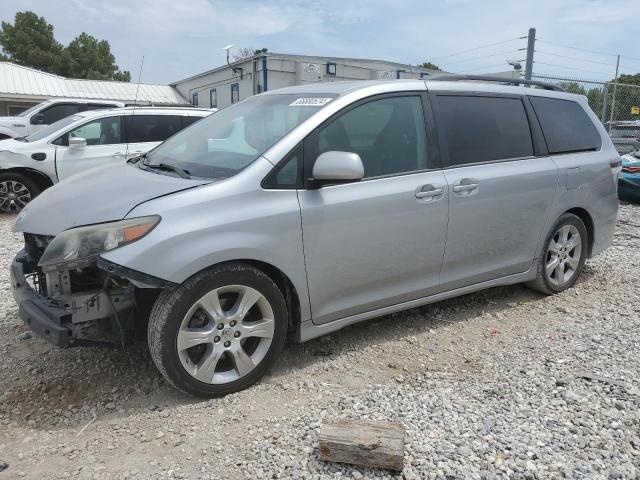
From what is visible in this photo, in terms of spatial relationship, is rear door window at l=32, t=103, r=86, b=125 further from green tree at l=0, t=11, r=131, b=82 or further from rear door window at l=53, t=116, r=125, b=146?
green tree at l=0, t=11, r=131, b=82

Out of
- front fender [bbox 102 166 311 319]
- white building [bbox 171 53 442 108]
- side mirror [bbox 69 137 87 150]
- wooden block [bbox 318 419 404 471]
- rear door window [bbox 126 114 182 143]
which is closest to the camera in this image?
wooden block [bbox 318 419 404 471]

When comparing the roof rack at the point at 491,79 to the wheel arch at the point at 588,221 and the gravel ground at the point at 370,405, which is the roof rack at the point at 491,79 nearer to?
the wheel arch at the point at 588,221

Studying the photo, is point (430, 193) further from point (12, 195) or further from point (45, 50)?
point (45, 50)

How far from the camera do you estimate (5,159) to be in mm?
8234

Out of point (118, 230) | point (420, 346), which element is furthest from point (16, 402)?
point (420, 346)

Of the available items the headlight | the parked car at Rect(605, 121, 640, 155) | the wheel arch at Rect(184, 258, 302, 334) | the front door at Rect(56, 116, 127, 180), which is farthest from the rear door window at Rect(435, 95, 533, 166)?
the parked car at Rect(605, 121, 640, 155)

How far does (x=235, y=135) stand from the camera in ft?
11.9

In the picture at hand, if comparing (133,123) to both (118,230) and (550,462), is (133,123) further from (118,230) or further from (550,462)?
(550,462)

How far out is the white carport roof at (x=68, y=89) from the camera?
86.8 ft

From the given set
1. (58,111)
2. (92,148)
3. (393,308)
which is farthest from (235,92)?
(393,308)

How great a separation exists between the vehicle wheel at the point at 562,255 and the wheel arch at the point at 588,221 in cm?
4

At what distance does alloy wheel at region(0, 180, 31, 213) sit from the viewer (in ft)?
27.5

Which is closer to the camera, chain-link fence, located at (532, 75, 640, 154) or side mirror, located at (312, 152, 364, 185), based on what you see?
side mirror, located at (312, 152, 364, 185)

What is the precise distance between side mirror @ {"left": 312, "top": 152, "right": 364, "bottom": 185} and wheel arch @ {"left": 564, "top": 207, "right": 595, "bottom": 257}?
2.52 m
